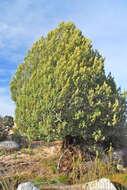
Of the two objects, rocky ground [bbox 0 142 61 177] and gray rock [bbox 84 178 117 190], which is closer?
gray rock [bbox 84 178 117 190]

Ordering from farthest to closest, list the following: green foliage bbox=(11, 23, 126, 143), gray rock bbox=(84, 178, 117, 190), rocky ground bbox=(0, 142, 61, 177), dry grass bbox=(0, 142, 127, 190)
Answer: rocky ground bbox=(0, 142, 61, 177)
green foliage bbox=(11, 23, 126, 143)
dry grass bbox=(0, 142, 127, 190)
gray rock bbox=(84, 178, 117, 190)

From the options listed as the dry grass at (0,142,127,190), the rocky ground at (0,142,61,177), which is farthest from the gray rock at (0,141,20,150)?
the dry grass at (0,142,127,190)

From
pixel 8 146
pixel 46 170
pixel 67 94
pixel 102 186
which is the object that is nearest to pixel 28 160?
pixel 46 170

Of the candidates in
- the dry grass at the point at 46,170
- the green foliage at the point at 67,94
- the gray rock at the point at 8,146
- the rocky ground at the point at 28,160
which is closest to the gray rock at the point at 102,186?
the dry grass at the point at 46,170

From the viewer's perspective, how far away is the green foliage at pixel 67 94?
26.0ft

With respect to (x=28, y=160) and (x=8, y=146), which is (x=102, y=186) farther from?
(x=8, y=146)

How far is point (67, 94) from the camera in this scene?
26.1ft

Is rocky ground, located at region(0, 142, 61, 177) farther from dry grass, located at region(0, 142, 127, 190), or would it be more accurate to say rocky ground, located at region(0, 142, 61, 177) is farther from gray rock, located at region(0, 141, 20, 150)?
gray rock, located at region(0, 141, 20, 150)

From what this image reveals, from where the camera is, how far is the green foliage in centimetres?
793

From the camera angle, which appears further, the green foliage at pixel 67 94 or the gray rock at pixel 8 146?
the gray rock at pixel 8 146

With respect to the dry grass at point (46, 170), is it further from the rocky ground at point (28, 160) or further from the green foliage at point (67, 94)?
the green foliage at point (67, 94)

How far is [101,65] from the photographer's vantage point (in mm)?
8570

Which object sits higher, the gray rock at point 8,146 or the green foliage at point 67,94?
the green foliage at point 67,94

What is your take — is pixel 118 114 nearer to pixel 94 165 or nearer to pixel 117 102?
pixel 117 102
